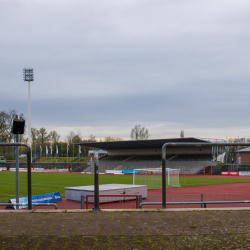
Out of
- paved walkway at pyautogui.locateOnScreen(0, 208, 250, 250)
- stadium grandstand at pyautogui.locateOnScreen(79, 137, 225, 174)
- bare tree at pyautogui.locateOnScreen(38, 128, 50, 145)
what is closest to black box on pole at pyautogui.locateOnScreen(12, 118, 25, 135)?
paved walkway at pyautogui.locateOnScreen(0, 208, 250, 250)

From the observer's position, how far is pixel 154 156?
248 ft

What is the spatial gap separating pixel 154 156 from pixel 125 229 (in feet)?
230

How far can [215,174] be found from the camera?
5600 cm

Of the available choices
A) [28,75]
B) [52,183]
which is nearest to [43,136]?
[28,75]

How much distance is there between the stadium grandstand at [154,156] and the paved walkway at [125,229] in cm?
5028

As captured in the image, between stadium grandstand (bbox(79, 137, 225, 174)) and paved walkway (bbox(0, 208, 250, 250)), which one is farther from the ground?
paved walkway (bbox(0, 208, 250, 250))

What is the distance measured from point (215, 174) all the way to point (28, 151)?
52217mm

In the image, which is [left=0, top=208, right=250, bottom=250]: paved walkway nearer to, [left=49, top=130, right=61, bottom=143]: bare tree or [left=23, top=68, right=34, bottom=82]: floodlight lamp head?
[left=23, top=68, right=34, bottom=82]: floodlight lamp head

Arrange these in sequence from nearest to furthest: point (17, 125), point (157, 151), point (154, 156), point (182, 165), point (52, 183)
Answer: point (17, 125) → point (52, 183) → point (182, 165) → point (154, 156) → point (157, 151)

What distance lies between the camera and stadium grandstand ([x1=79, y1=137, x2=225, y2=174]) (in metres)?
60.7

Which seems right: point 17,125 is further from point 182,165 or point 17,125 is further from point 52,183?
point 182,165

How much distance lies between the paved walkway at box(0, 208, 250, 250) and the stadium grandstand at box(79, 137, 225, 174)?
50284mm

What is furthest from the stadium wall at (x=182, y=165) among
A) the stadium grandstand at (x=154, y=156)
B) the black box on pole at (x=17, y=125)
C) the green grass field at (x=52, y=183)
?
the black box on pole at (x=17, y=125)

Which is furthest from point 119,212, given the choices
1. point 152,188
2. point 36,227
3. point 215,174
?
point 215,174
